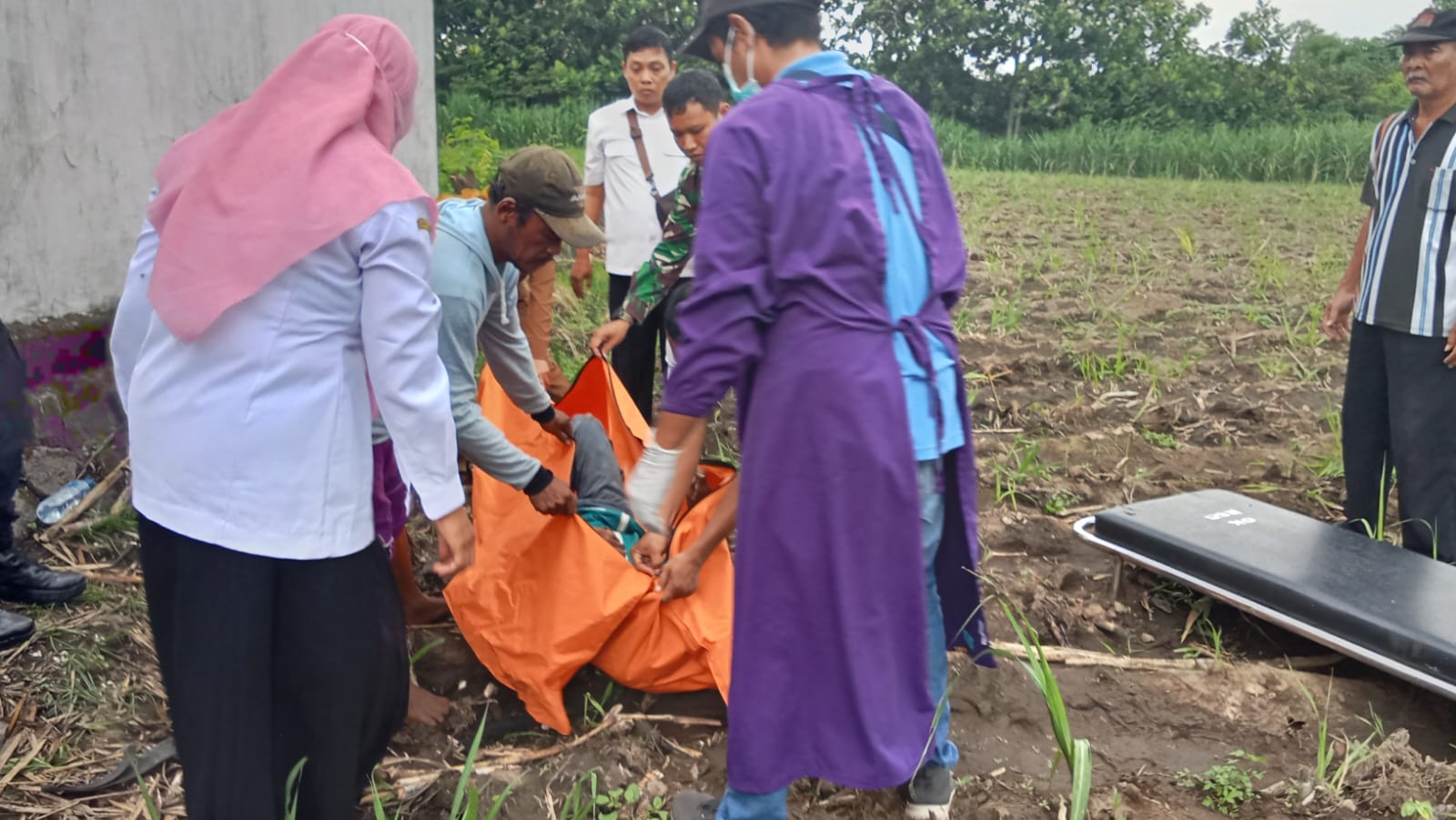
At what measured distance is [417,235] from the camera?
1.65 meters

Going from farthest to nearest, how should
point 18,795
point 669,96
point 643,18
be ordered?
point 643,18 < point 669,96 < point 18,795

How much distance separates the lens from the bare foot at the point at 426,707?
102 inches

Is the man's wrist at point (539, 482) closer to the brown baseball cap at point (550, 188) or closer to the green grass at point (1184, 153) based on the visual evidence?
the brown baseball cap at point (550, 188)

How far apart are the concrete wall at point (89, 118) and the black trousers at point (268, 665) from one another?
2.05 metres

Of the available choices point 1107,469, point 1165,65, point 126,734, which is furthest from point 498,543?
point 1165,65

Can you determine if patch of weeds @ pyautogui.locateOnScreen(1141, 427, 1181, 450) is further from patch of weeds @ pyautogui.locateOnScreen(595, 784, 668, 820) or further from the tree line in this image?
the tree line

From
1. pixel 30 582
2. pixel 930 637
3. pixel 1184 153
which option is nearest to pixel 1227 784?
pixel 930 637

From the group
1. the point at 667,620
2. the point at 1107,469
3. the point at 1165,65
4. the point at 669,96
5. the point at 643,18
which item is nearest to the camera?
the point at 667,620

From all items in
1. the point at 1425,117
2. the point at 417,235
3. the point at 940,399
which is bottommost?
the point at 940,399

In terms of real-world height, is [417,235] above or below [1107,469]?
above

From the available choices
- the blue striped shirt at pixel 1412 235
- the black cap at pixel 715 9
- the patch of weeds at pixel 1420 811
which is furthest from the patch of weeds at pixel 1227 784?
the black cap at pixel 715 9

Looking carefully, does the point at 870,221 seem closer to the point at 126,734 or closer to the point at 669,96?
the point at 669,96

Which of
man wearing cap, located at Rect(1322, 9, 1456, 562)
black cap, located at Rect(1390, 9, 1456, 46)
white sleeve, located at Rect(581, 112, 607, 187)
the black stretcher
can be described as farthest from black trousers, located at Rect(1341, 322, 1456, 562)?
white sleeve, located at Rect(581, 112, 607, 187)

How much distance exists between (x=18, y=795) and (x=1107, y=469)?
3.64 metres
